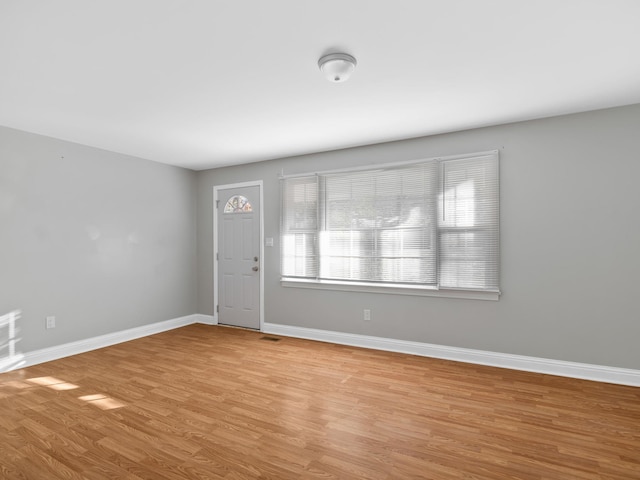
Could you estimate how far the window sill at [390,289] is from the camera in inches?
146

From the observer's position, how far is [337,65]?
2.28 metres

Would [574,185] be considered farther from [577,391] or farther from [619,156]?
[577,391]

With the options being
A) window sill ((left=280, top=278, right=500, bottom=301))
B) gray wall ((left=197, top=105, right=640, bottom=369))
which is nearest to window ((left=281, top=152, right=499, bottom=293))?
window sill ((left=280, top=278, right=500, bottom=301))

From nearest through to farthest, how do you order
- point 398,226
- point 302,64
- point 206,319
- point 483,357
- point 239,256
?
point 302,64
point 483,357
point 398,226
point 239,256
point 206,319

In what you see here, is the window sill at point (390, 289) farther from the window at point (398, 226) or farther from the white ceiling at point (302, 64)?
the white ceiling at point (302, 64)

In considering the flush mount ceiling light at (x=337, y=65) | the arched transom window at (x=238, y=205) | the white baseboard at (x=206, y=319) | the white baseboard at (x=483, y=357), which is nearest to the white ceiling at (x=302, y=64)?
the flush mount ceiling light at (x=337, y=65)

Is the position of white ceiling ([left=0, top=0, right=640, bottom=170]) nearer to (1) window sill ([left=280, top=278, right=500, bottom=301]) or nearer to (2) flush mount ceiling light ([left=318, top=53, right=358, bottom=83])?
(2) flush mount ceiling light ([left=318, top=53, right=358, bottom=83])

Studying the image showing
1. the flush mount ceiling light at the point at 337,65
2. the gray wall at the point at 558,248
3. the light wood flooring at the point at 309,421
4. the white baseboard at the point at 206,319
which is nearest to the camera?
the light wood flooring at the point at 309,421

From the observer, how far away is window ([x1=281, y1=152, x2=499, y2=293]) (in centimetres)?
371

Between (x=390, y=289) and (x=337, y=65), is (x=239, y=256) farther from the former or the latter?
(x=337, y=65)

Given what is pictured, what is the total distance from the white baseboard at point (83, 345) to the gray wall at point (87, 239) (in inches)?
3.1

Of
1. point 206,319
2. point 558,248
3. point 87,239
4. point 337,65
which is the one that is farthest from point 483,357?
point 87,239

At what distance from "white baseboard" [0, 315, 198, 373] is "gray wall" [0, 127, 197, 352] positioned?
78 millimetres

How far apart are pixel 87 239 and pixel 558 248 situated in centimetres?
541
